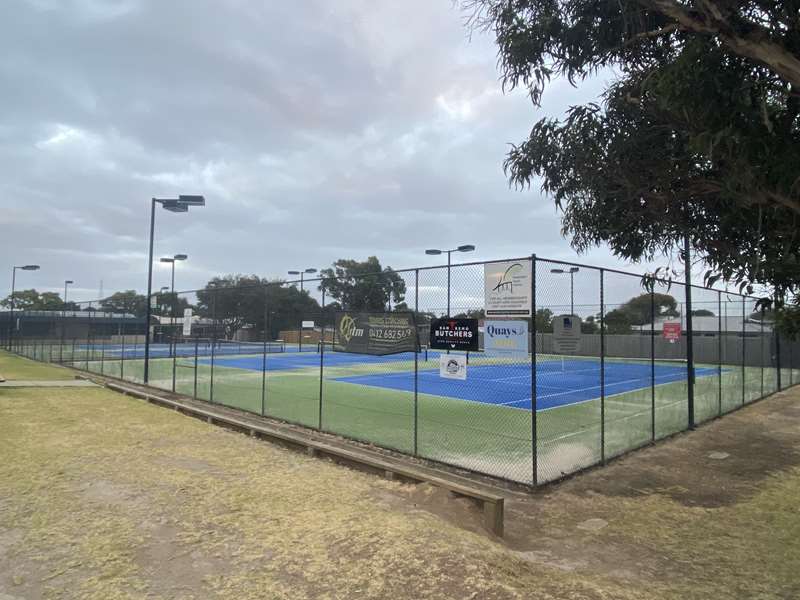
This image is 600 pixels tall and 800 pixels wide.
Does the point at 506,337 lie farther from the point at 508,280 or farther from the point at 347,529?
the point at 347,529

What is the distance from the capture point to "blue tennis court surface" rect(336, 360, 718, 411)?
662 inches

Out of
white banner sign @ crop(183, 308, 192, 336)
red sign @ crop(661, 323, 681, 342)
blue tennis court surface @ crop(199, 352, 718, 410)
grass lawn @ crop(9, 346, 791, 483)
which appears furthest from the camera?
blue tennis court surface @ crop(199, 352, 718, 410)

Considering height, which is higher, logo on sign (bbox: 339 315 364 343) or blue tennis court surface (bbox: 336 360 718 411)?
logo on sign (bbox: 339 315 364 343)

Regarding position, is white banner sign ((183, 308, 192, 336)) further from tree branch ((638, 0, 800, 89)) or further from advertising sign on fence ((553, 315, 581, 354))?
tree branch ((638, 0, 800, 89))

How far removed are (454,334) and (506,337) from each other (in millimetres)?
1003

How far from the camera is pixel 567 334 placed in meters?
8.79

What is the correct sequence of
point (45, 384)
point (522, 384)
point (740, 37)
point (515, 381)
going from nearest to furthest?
point (740, 37), point (45, 384), point (522, 384), point (515, 381)

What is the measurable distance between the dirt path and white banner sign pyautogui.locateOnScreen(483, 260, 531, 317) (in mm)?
2468

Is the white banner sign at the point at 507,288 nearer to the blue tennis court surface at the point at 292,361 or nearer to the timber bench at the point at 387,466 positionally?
the timber bench at the point at 387,466

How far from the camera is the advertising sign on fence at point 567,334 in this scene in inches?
342

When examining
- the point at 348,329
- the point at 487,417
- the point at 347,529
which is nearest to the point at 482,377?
the point at 487,417

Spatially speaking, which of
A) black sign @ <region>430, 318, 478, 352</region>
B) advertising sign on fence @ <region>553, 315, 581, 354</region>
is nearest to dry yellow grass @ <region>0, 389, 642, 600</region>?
black sign @ <region>430, 318, 478, 352</region>

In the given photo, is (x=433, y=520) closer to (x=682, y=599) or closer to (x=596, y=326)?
(x=682, y=599)

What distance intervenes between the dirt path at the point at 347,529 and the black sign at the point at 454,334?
232cm
